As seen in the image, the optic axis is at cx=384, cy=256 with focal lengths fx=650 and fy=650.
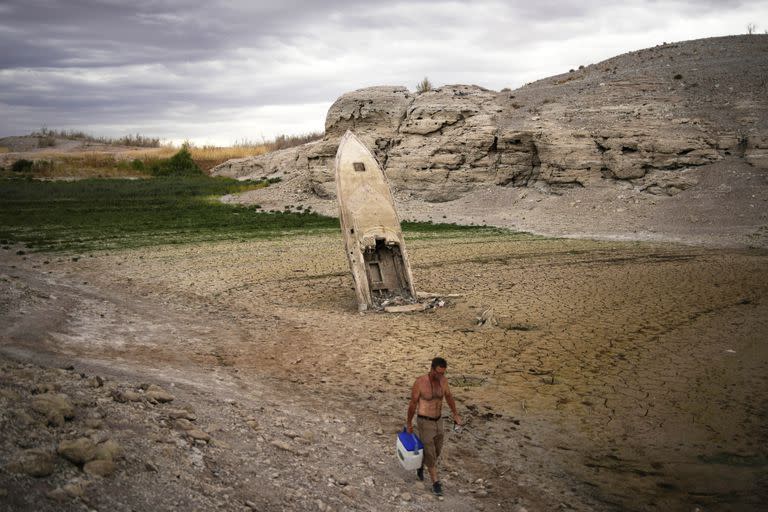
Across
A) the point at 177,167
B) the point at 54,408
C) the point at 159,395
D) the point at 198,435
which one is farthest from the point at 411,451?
the point at 177,167

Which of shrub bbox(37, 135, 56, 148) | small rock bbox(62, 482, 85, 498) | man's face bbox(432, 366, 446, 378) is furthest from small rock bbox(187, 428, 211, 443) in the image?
shrub bbox(37, 135, 56, 148)

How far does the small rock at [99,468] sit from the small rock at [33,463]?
0.93 ft

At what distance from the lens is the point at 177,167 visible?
6347 centimetres

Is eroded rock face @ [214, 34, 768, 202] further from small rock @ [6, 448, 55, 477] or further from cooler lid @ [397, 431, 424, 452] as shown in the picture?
small rock @ [6, 448, 55, 477]

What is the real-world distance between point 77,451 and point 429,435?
3.33 m

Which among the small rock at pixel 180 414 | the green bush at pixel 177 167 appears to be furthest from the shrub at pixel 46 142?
the small rock at pixel 180 414

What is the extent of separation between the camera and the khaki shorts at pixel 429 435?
6711mm

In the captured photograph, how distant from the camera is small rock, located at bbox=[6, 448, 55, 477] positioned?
5387 millimetres

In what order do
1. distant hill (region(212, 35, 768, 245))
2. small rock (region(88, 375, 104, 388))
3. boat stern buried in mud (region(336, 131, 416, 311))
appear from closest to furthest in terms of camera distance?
small rock (region(88, 375, 104, 388)) → boat stern buried in mud (region(336, 131, 416, 311)) → distant hill (region(212, 35, 768, 245))

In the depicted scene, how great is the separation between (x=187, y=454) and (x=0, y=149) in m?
82.2

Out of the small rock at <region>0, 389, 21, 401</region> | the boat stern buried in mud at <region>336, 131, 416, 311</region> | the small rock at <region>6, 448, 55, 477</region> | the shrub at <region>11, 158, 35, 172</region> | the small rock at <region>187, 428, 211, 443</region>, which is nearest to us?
the small rock at <region>6, 448, 55, 477</region>

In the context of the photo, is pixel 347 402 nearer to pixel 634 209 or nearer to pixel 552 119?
pixel 634 209

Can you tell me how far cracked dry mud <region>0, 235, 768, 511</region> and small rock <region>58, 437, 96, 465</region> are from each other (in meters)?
0.10

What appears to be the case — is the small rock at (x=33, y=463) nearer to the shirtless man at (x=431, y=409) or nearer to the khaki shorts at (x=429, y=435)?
the shirtless man at (x=431, y=409)
